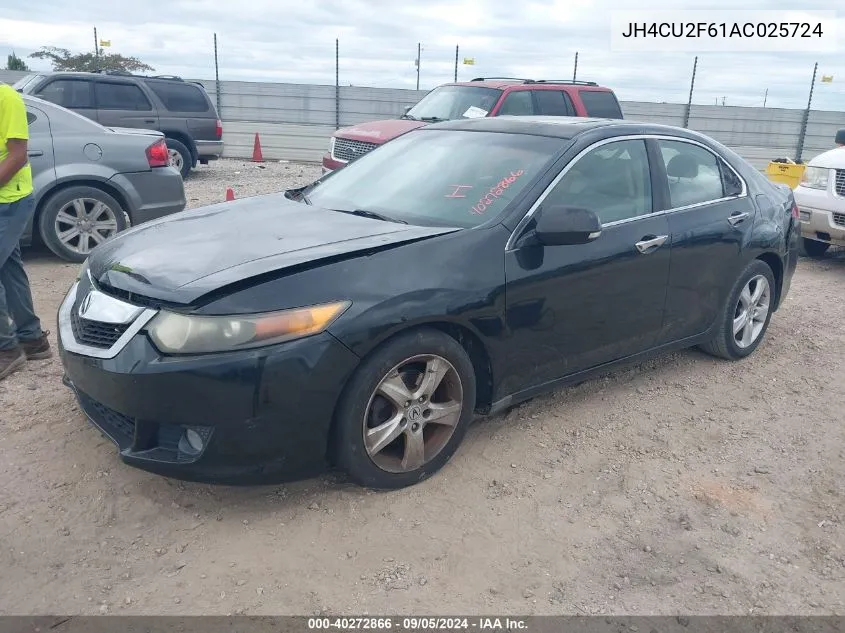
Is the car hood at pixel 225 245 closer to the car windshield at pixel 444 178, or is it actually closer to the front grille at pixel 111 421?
the car windshield at pixel 444 178

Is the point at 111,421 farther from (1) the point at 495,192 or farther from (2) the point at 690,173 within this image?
(2) the point at 690,173

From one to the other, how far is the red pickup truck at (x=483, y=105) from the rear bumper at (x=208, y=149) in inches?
146

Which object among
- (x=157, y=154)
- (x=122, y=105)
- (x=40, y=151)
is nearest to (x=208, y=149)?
(x=122, y=105)

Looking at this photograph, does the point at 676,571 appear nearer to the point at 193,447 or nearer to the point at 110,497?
the point at 193,447

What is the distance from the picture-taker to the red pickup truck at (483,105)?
10.3 meters

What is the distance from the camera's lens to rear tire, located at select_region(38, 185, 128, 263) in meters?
6.59

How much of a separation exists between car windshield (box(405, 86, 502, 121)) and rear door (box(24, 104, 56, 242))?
17.3ft

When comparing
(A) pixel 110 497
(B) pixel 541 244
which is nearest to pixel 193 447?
(A) pixel 110 497

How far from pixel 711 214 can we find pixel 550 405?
5.09ft

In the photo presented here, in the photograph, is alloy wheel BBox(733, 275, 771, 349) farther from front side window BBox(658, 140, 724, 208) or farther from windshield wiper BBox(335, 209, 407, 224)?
windshield wiper BBox(335, 209, 407, 224)

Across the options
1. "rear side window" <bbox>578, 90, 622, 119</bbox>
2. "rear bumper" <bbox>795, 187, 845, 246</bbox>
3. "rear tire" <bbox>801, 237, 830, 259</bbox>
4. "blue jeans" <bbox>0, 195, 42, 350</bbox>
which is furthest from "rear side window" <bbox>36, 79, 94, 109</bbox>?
"rear tire" <bbox>801, 237, 830, 259</bbox>

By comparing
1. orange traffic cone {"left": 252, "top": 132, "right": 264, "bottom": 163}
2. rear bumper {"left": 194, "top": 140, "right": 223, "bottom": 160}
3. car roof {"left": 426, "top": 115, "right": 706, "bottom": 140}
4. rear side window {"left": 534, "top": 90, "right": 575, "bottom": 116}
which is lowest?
orange traffic cone {"left": 252, "top": 132, "right": 264, "bottom": 163}

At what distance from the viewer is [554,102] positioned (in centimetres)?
1082

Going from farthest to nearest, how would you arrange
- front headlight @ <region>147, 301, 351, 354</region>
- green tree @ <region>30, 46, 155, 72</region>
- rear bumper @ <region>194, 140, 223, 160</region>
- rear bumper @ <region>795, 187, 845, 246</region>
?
1. green tree @ <region>30, 46, 155, 72</region>
2. rear bumper @ <region>194, 140, 223, 160</region>
3. rear bumper @ <region>795, 187, 845, 246</region>
4. front headlight @ <region>147, 301, 351, 354</region>
